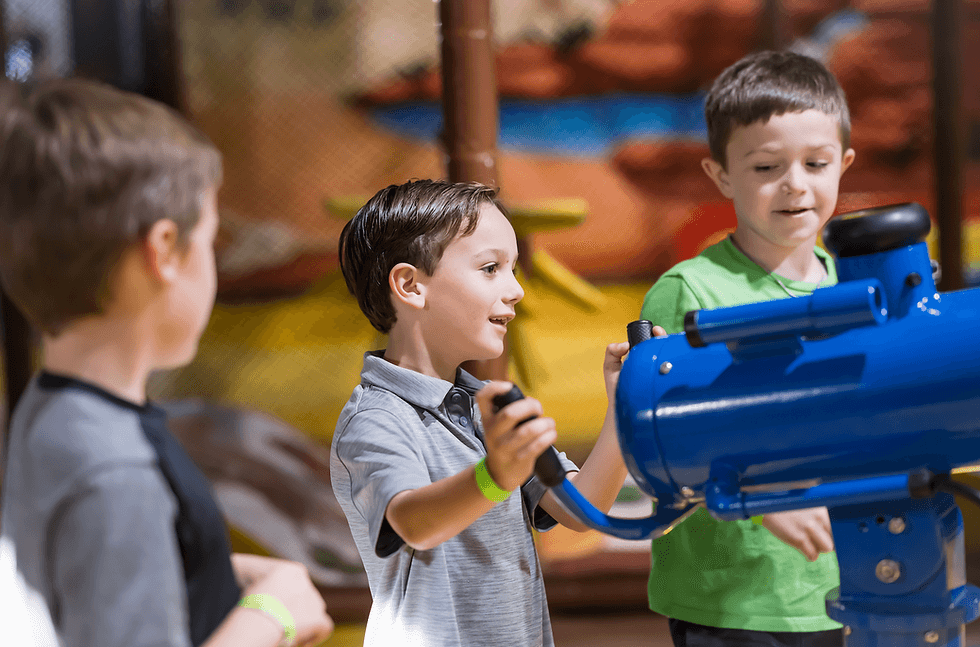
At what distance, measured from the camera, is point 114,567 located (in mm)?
494

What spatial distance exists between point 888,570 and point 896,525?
36 millimetres

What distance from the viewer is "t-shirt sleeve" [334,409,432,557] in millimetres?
722

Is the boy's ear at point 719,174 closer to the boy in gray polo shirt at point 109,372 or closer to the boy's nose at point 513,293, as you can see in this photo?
the boy's nose at point 513,293

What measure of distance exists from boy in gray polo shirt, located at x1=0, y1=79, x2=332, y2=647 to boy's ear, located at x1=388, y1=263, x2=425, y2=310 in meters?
0.25

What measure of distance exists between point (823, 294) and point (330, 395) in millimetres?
1690

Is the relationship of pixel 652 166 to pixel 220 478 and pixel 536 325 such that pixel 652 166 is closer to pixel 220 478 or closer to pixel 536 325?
pixel 536 325

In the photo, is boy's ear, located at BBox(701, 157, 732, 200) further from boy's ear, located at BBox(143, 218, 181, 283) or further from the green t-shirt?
boy's ear, located at BBox(143, 218, 181, 283)

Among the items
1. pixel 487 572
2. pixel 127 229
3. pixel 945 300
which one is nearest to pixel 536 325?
pixel 487 572

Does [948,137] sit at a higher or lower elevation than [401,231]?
higher

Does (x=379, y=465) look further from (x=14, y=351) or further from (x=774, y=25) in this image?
(x=774, y=25)

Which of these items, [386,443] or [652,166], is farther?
[652,166]

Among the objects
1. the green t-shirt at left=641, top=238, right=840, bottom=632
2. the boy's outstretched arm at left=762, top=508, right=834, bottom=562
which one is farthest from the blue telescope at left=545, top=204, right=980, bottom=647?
the green t-shirt at left=641, top=238, right=840, bottom=632

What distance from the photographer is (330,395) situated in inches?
85.5

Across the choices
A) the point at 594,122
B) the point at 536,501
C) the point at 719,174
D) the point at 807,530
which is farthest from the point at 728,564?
the point at 594,122
